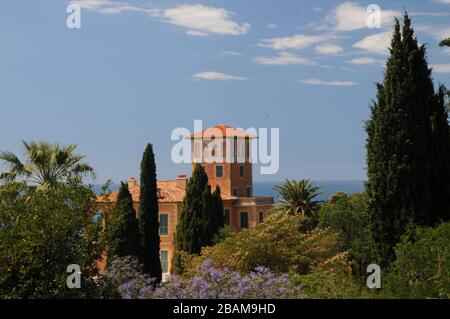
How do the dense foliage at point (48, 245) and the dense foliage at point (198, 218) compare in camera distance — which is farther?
the dense foliage at point (198, 218)

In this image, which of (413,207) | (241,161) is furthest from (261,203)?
(413,207)

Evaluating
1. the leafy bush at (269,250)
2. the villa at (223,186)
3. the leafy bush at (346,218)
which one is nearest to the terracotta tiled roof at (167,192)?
the villa at (223,186)

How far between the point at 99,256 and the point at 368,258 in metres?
11.6

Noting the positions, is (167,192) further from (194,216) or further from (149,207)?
(149,207)

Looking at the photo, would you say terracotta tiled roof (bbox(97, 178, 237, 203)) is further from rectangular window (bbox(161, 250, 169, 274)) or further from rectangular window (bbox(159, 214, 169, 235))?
rectangular window (bbox(161, 250, 169, 274))

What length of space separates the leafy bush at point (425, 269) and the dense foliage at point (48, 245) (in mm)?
7171

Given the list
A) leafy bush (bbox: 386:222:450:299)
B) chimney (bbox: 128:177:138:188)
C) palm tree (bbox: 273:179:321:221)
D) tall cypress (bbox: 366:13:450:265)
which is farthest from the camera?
chimney (bbox: 128:177:138:188)

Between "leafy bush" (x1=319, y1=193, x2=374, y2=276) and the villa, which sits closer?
"leafy bush" (x1=319, y1=193, x2=374, y2=276)

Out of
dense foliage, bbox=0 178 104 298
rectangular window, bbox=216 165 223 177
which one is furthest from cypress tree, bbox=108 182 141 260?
rectangular window, bbox=216 165 223 177

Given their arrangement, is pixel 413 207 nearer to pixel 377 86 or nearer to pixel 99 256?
pixel 377 86

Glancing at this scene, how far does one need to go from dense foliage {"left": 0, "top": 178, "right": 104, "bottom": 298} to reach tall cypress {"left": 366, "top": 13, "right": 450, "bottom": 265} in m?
9.28

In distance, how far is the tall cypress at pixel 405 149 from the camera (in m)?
18.6

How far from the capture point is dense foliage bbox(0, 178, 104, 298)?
39.5 ft

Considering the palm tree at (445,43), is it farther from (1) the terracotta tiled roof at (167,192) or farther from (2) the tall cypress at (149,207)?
(1) the terracotta tiled roof at (167,192)
